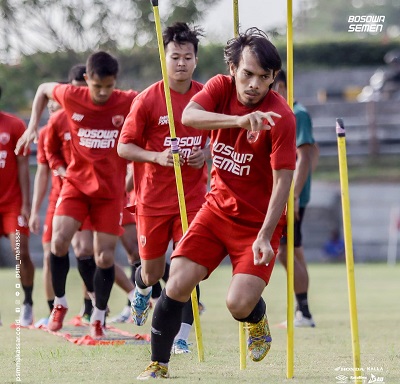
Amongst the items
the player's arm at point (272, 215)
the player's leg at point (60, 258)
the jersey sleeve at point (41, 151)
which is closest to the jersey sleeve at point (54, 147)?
the jersey sleeve at point (41, 151)

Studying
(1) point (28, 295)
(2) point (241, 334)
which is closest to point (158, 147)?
(2) point (241, 334)

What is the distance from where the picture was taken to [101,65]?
9.45 meters

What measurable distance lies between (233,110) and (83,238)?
3.83 metres

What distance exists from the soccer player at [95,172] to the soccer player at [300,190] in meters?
1.63

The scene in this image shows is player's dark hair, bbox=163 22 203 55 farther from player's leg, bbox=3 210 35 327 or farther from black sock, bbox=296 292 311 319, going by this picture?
player's leg, bbox=3 210 35 327

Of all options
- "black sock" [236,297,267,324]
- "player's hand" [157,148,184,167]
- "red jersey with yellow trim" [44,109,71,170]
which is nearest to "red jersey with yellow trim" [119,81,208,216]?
"player's hand" [157,148,184,167]

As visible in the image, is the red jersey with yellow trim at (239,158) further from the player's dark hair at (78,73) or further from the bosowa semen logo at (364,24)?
the player's dark hair at (78,73)

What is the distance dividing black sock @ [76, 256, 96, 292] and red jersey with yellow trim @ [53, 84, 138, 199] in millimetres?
770

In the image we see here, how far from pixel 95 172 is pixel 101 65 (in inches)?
37.7

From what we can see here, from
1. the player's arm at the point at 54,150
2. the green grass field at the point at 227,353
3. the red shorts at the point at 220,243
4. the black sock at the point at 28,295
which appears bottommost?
the green grass field at the point at 227,353

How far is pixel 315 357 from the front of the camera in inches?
318

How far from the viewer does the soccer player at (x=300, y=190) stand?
10.4 metres

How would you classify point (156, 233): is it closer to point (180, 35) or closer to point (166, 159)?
point (166, 159)

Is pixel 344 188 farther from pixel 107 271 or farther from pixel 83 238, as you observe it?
pixel 83 238
